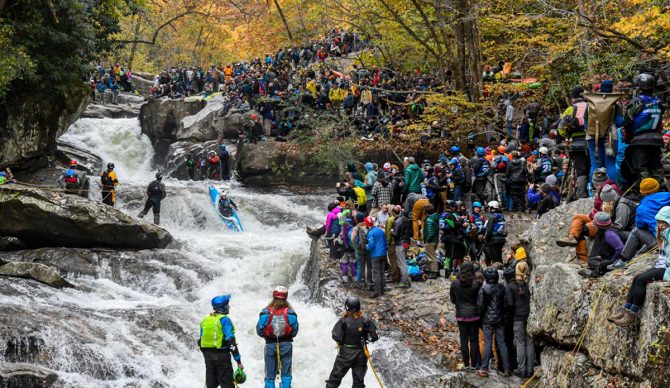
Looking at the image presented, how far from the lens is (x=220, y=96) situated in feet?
110

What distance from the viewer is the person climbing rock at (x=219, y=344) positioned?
30.8 ft

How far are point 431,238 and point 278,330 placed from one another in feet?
17.7

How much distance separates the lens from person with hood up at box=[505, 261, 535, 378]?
1025cm

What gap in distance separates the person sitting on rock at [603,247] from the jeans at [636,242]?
0.41m

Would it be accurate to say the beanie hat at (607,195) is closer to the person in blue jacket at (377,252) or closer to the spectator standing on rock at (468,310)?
the spectator standing on rock at (468,310)

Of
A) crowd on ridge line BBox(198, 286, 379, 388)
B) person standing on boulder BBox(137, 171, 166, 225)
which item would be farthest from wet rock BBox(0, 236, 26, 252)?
crowd on ridge line BBox(198, 286, 379, 388)

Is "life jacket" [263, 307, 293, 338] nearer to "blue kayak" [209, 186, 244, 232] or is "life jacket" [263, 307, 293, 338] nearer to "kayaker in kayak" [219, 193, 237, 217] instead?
"blue kayak" [209, 186, 244, 232]

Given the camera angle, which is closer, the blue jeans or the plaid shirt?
the blue jeans

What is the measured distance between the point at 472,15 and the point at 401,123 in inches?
215

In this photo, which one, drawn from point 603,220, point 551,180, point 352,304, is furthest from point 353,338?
point 551,180

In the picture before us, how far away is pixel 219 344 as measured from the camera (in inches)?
371

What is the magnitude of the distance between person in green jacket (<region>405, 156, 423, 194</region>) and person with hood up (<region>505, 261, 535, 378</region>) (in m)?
6.41

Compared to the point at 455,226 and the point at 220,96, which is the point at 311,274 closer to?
the point at 455,226

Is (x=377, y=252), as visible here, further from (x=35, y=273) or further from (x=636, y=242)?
(x=35, y=273)
